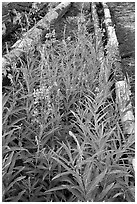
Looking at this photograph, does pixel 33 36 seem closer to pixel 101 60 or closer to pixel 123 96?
pixel 101 60

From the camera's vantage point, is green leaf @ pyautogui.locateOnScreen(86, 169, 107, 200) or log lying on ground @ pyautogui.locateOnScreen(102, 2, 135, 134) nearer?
green leaf @ pyautogui.locateOnScreen(86, 169, 107, 200)


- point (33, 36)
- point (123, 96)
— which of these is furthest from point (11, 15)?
point (123, 96)

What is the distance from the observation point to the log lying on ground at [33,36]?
386cm

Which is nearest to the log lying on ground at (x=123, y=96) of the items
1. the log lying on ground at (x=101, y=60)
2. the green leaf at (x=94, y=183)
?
the log lying on ground at (x=101, y=60)

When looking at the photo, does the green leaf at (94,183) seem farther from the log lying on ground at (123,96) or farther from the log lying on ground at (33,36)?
the log lying on ground at (33,36)

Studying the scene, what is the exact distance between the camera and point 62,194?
8.15ft

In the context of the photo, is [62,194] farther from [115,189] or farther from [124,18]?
[124,18]

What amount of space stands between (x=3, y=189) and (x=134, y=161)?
998 millimetres

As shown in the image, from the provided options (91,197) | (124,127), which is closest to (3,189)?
(91,197)

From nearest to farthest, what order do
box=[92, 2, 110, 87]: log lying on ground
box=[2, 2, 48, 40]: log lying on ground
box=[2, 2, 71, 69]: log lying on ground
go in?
box=[92, 2, 110, 87]: log lying on ground → box=[2, 2, 71, 69]: log lying on ground → box=[2, 2, 48, 40]: log lying on ground

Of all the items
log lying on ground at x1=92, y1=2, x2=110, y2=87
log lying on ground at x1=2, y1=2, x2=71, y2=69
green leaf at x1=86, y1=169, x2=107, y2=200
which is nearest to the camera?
green leaf at x1=86, y1=169, x2=107, y2=200

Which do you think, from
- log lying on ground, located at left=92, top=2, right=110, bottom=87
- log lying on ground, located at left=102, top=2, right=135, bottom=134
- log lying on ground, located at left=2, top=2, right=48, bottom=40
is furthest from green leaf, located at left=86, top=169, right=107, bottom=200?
log lying on ground, located at left=2, top=2, right=48, bottom=40

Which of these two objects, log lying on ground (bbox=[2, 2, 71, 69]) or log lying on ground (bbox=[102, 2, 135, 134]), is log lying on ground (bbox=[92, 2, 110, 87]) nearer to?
log lying on ground (bbox=[102, 2, 135, 134])

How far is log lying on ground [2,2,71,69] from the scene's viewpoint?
386 centimetres
